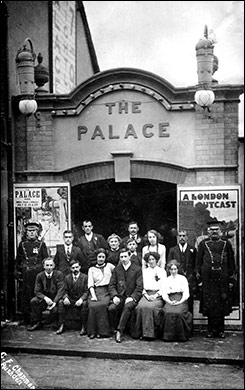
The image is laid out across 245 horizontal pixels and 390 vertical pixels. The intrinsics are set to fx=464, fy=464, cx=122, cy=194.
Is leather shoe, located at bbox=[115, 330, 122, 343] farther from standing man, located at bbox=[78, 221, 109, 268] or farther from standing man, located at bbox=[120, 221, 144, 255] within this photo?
standing man, located at bbox=[120, 221, 144, 255]

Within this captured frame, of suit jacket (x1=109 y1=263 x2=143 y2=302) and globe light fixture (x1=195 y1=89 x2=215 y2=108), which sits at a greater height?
globe light fixture (x1=195 y1=89 x2=215 y2=108)

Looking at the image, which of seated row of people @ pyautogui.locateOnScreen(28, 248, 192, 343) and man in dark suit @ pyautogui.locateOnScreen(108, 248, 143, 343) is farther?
man in dark suit @ pyautogui.locateOnScreen(108, 248, 143, 343)

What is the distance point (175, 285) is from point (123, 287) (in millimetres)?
648

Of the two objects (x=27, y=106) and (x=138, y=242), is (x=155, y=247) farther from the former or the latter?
(x=27, y=106)

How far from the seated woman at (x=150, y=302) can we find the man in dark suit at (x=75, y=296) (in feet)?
2.18

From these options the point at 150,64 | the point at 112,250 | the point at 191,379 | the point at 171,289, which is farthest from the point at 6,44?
the point at 191,379

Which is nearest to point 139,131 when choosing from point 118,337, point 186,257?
point 186,257

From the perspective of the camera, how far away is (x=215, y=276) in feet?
18.1

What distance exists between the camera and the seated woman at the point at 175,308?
5414 mm

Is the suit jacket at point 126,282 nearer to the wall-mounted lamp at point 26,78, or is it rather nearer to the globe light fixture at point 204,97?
the globe light fixture at point 204,97

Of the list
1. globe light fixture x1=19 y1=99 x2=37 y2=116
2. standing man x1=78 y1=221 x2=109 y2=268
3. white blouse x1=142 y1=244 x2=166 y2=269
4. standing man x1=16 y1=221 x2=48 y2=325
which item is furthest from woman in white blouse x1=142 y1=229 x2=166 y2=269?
globe light fixture x1=19 y1=99 x2=37 y2=116

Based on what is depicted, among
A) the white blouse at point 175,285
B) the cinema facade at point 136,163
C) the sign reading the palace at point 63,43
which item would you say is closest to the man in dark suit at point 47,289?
the cinema facade at point 136,163

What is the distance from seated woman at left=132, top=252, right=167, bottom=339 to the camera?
216 inches

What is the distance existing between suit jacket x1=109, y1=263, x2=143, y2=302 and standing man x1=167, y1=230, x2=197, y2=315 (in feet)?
1.49
